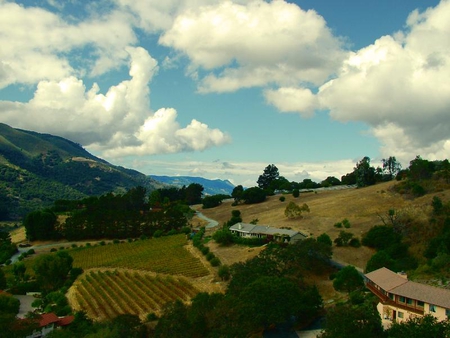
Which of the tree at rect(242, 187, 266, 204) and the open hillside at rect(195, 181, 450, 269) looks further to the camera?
the tree at rect(242, 187, 266, 204)

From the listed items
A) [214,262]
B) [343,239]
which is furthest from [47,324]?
[343,239]

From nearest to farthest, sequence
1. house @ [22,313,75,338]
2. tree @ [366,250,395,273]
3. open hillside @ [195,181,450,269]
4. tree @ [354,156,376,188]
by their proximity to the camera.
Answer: house @ [22,313,75,338], tree @ [366,250,395,273], open hillside @ [195,181,450,269], tree @ [354,156,376,188]

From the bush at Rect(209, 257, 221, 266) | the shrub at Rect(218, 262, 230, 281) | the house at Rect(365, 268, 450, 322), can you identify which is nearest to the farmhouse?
the bush at Rect(209, 257, 221, 266)

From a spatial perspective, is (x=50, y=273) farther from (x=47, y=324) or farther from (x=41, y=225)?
(x=41, y=225)

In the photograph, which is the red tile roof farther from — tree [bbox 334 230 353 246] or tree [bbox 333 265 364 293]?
tree [bbox 334 230 353 246]

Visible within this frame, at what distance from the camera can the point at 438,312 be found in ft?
84.5

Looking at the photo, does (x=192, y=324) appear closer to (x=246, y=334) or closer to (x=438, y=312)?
(x=246, y=334)

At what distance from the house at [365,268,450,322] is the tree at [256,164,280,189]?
10429cm

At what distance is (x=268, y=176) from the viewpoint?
137 m

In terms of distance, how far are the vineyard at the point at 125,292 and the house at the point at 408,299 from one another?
806 inches

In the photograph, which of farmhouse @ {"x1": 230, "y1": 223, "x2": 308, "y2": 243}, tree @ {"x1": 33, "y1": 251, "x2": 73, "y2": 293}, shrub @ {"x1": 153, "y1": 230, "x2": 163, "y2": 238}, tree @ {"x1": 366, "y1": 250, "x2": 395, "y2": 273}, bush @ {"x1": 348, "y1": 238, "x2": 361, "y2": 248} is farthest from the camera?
shrub @ {"x1": 153, "y1": 230, "x2": 163, "y2": 238}

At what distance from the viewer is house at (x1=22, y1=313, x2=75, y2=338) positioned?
31.5m

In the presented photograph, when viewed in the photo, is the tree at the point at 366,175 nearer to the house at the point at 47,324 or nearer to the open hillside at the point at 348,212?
the open hillside at the point at 348,212

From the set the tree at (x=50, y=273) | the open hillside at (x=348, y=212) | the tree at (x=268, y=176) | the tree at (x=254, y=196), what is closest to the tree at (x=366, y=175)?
the open hillside at (x=348, y=212)
